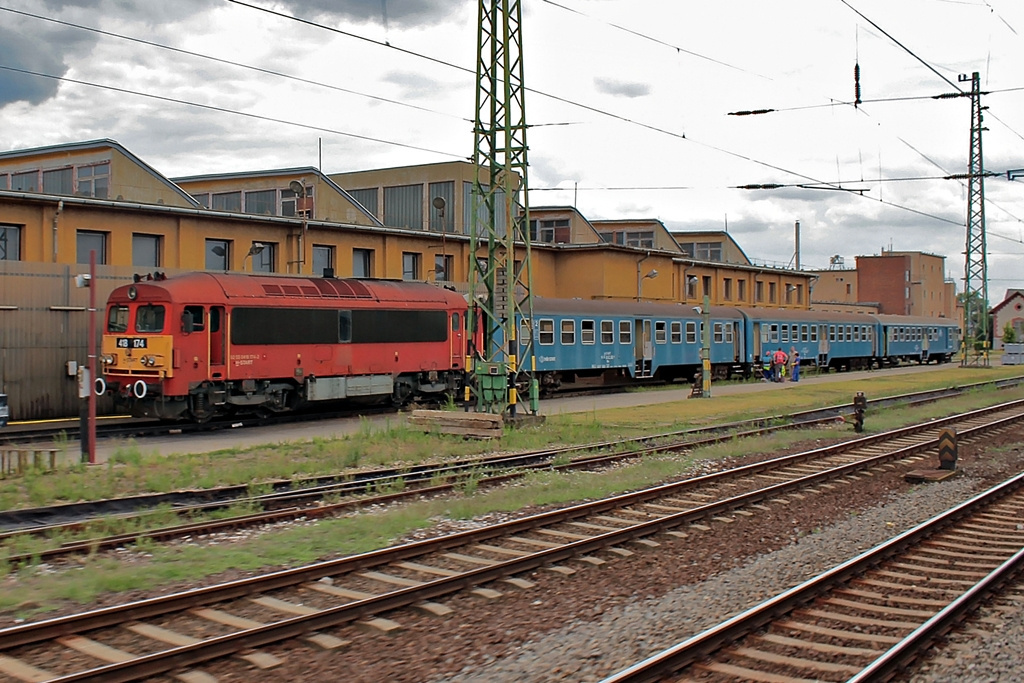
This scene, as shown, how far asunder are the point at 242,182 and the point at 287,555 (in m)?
36.8

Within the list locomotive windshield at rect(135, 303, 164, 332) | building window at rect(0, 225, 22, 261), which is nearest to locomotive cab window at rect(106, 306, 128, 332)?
locomotive windshield at rect(135, 303, 164, 332)

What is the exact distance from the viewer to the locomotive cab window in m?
21.5

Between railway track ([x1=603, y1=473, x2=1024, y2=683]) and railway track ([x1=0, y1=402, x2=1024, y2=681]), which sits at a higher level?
railway track ([x1=0, y1=402, x2=1024, y2=681])

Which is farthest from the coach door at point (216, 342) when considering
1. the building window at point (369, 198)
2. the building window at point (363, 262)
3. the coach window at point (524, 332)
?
the building window at point (369, 198)

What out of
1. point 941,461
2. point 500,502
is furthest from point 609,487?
point 941,461

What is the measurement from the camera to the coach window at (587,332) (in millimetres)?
32719

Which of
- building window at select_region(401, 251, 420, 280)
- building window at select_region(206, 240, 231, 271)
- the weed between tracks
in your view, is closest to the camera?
the weed between tracks

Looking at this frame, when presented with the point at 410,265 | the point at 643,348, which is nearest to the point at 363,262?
the point at 410,265

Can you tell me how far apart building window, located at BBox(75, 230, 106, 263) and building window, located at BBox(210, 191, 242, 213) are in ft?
54.0

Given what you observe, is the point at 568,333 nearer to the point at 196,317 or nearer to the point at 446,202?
the point at 196,317

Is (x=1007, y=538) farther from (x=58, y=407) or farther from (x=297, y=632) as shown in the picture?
(x=58, y=407)

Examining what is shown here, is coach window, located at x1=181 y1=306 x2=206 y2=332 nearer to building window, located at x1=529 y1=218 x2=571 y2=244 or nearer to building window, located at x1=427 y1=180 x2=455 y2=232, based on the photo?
building window, located at x1=427 y1=180 x2=455 y2=232

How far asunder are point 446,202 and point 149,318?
83.9 feet

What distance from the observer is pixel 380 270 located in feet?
114
